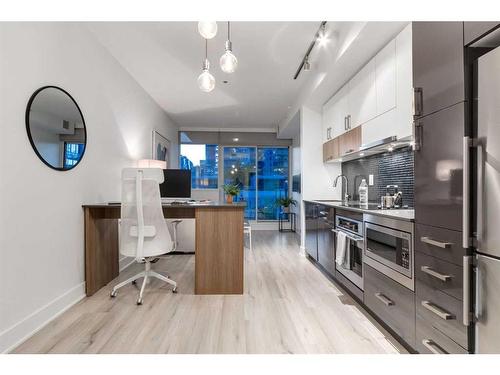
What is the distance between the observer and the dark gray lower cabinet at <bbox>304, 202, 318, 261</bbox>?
3.51 m

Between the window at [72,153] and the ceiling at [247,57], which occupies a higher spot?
the ceiling at [247,57]

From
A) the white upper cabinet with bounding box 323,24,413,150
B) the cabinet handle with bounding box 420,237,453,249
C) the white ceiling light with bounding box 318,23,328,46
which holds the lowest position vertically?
the cabinet handle with bounding box 420,237,453,249

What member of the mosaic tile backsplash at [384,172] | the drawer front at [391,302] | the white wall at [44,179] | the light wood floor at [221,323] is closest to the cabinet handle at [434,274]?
the drawer front at [391,302]

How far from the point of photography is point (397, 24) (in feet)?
6.88

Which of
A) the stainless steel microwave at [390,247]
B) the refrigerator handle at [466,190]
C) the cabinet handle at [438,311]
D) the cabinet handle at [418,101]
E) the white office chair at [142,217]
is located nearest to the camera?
the refrigerator handle at [466,190]

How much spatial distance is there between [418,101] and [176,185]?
9.02 feet

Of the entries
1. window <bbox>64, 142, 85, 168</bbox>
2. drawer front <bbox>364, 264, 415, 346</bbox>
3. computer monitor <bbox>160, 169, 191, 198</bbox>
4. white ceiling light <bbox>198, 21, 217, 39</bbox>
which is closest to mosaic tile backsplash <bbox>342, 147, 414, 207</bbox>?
drawer front <bbox>364, 264, 415, 346</bbox>

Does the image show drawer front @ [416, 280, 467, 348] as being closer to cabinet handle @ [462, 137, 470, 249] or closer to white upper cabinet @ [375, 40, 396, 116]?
cabinet handle @ [462, 137, 470, 249]

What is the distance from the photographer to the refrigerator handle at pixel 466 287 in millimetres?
1144

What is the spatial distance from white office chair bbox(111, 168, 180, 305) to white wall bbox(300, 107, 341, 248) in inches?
97.2

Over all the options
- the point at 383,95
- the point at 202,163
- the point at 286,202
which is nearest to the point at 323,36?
the point at 383,95

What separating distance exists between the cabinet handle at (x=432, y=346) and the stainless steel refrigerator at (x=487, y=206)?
21 cm

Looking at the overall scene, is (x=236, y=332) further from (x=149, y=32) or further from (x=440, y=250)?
(x=149, y=32)

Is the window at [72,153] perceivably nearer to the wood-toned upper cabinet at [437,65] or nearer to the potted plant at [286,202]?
the wood-toned upper cabinet at [437,65]
